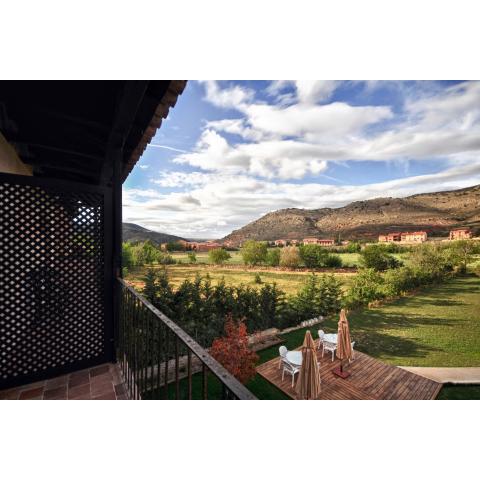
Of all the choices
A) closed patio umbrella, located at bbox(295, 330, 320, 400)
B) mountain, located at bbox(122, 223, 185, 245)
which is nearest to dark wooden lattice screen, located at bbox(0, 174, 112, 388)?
closed patio umbrella, located at bbox(295, 330, 320, 400)

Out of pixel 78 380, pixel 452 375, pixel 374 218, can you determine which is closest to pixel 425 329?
pixel 452 375

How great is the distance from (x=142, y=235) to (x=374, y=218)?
14262 millimetres

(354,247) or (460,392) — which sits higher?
(354,247)

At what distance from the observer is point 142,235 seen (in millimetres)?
12375

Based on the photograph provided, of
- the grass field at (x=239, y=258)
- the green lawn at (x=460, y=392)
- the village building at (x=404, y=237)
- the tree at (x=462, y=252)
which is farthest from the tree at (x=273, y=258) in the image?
the tree at (x=462, y=252)

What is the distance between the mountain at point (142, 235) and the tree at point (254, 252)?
4141mm

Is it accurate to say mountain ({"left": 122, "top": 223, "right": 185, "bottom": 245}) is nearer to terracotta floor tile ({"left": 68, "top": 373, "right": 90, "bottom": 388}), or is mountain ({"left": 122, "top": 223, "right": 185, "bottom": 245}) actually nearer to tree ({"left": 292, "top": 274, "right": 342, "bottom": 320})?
tree ({"left": 292, "top": 274, "right": 342, "bottom": 320})

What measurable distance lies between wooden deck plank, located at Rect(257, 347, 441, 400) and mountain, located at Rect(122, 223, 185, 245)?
29.6 feet

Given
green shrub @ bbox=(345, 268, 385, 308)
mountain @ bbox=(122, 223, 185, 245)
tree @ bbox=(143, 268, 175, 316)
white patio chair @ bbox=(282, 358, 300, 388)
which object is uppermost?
mountain @ bbox=(122, 223, 185, 245)

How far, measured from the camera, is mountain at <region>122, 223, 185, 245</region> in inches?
473

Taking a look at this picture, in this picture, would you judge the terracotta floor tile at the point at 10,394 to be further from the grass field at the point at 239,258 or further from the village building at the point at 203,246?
the village building at the point at 203,246

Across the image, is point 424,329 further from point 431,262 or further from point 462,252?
point 462,252
